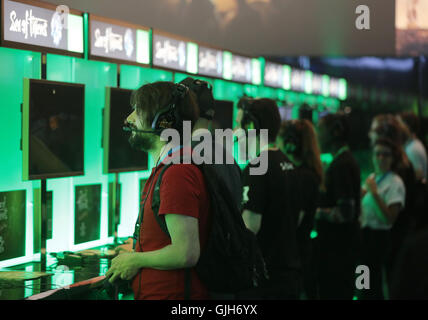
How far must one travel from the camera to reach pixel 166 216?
188 cm

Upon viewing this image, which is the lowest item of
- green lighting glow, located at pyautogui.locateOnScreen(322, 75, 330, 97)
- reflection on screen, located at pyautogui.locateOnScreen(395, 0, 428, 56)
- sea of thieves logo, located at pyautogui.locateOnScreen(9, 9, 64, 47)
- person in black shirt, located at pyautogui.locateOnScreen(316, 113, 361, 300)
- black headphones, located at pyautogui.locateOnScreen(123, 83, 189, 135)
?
person in black shirt, located at pyautogui.locateOnScreen(316, 113, 361, 300)

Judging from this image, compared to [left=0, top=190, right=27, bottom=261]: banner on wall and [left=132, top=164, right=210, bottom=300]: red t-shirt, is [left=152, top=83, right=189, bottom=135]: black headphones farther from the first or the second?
[left=0, top=190, right=27, bottom=261]: banner on wall

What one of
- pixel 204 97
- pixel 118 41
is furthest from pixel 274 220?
pixel 118 41

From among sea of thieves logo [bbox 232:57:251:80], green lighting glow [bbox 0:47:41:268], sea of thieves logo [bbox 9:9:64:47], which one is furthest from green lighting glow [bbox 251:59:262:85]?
green lighting glow [bbox 0:47:41:268]

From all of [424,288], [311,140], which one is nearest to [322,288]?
[311,140]

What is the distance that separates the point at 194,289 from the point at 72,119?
1.73 meters

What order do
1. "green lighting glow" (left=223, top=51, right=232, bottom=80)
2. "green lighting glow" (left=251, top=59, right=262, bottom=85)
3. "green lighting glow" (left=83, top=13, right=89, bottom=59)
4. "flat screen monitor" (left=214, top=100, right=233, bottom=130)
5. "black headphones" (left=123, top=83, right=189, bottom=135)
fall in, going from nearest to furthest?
"black headphones" (left=123, top=83, right=189, bottom=135) → "green lighting glow" (left=83, top=13, right=89, bottom=59) → "flat screen monitor" (left=214, top=100, right=233, bottom=130) → "green lighting glow" (left=223, top=51, right=232, bottom=80) → "green lighting glow" (left=251, top=59, right=262, bottom=85)

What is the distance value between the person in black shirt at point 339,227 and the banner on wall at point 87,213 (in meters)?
1.62

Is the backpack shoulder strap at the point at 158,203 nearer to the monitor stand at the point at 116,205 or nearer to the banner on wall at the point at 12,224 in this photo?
the banner on wall at the point at 12,224

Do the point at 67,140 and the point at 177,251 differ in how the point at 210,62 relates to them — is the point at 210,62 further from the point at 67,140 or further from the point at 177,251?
the point at 177,251

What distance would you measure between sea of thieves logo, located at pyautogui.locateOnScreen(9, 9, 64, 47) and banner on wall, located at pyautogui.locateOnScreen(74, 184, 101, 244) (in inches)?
38.7

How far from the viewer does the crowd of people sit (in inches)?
74.0

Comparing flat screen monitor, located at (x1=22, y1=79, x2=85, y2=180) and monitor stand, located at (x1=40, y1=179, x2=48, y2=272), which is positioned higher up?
flat screen monitor, located at (x1=22, y1=79, x2=85, y2=180)
